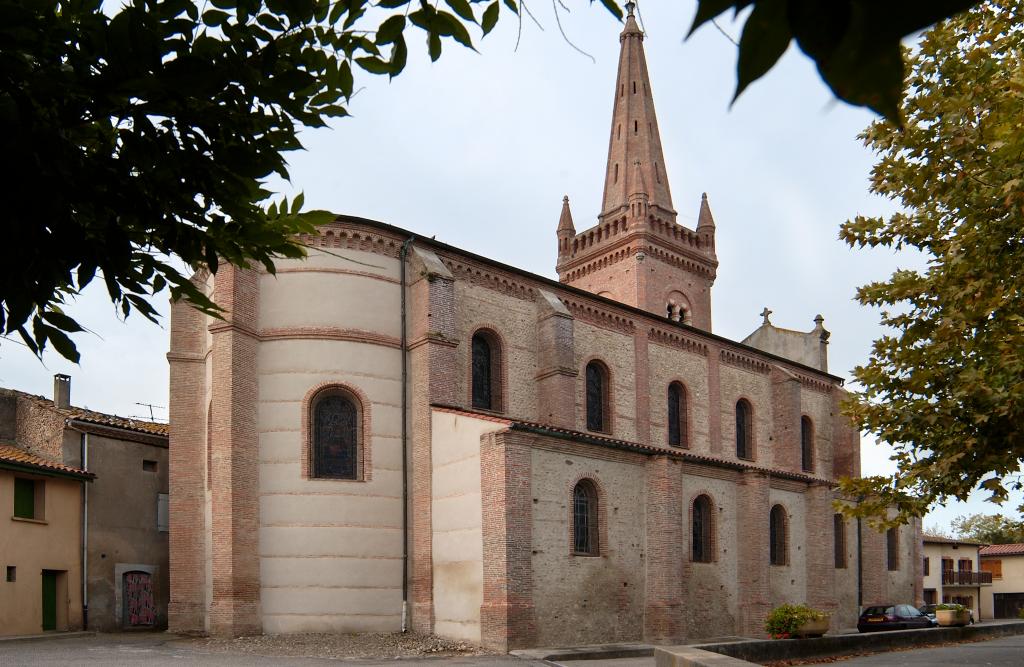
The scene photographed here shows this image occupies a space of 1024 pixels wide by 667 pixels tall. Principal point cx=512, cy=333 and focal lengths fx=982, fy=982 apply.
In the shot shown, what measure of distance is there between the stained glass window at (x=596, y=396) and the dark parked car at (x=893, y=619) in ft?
35.6

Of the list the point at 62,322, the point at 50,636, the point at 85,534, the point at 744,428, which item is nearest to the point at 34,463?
the point at 85,534

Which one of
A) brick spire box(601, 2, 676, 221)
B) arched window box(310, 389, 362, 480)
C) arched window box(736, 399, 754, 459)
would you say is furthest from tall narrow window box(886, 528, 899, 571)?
arched window box(310, 389, 362, 480)

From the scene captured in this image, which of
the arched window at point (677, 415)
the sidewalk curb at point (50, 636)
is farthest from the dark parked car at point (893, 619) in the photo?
the sidewalk curb at point (50, 636)

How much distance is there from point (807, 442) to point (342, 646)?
22.6 metres

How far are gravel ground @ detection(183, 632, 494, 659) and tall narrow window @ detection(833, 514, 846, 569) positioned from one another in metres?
18.4

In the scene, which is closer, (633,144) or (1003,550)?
(633,144)

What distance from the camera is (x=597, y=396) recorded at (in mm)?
29391

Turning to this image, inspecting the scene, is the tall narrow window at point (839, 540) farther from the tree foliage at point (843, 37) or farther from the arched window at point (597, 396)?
the tree foliage at point (843, 37)

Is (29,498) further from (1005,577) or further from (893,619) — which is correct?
(1005,577)

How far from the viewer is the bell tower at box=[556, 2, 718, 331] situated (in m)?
40.4

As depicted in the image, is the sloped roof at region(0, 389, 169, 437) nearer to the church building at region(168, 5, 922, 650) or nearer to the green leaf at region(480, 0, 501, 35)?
the church building at region(168, 5, 922, 650)

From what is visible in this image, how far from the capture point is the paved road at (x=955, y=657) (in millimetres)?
16641

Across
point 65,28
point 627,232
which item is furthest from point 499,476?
point 627,232

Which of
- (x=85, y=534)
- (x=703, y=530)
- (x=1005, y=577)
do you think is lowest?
(x=1005, y=577)
